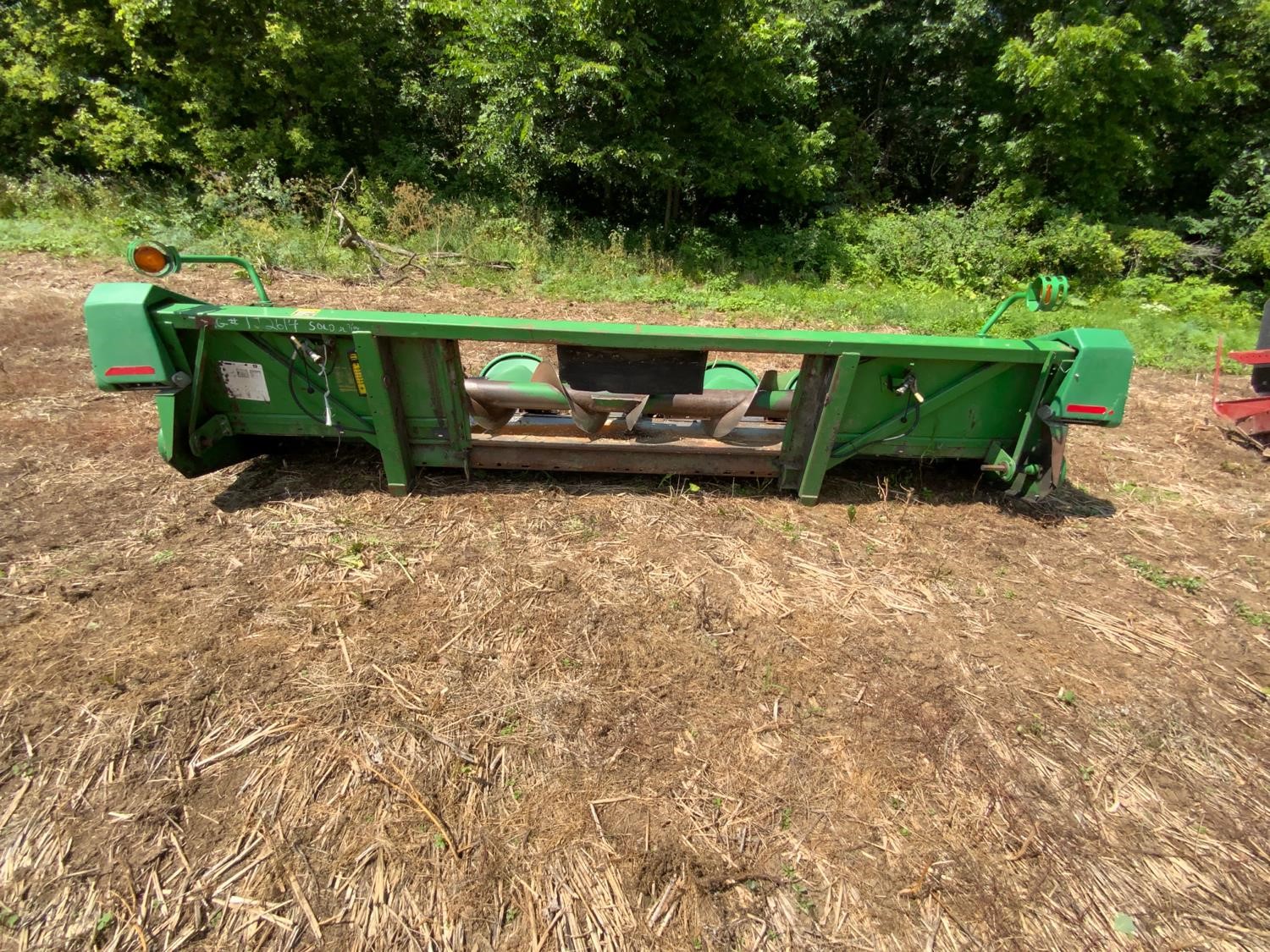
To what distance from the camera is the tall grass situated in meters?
8.28

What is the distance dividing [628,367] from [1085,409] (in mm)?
2345

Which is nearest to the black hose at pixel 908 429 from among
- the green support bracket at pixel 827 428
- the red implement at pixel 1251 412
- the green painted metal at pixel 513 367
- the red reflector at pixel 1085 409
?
the green support bracket at pixel 827 428

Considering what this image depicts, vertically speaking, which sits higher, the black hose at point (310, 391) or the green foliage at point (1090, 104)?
the green foliage at point (1090, 104)

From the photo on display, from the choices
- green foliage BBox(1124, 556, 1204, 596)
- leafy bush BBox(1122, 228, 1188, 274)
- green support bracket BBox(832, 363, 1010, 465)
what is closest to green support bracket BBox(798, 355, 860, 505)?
green support bracket BBox(832, 363, 1010, 465)

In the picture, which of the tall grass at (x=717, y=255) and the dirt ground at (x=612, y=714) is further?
the tall grass at (x=717, y=255)

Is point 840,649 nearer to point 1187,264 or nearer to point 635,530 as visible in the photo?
point 635,530

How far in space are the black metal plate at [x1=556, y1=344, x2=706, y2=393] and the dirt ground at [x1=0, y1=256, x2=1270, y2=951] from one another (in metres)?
0.66

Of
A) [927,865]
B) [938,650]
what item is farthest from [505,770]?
[938,650]

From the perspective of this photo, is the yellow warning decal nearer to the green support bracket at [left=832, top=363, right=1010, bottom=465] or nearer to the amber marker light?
the amber marker light

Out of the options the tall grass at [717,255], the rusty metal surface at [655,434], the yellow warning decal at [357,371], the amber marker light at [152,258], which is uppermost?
the amber marker light at [152,258]

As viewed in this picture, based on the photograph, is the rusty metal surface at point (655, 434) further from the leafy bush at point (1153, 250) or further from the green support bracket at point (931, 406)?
the leafy bush at point (1153, 250)

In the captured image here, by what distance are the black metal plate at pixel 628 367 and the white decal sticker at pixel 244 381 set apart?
5.09 feet

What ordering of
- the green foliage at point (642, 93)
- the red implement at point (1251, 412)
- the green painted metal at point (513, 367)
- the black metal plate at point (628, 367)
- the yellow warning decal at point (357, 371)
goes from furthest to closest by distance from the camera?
the green foliage at point (642, 93) < the red implement at point (1251, 412) < the green painted metal at point (513, 367) < the black metal plate at point (628, 367) < the yellow warning decal at point (357, 371)

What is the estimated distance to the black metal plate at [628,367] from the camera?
3371 millimetres
